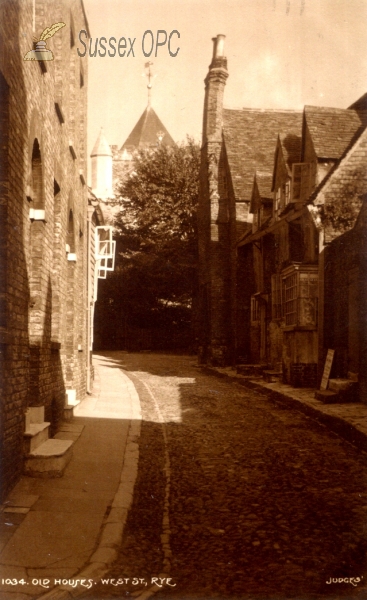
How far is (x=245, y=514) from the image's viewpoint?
21.0 feet

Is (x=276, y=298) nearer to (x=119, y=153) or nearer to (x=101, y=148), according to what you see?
(x=101, y=148)

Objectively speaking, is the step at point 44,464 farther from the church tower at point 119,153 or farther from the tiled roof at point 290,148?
the tiled roof at point 290,148

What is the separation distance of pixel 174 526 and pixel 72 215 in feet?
25.1

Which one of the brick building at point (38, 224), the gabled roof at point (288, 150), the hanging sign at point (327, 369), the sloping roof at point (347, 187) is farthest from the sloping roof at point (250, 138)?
the brick building at point (38, 224)

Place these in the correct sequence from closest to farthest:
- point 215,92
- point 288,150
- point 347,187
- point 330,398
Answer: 1. point 330,398
2. point 347,187
3. point 288,150
4. point 215,92

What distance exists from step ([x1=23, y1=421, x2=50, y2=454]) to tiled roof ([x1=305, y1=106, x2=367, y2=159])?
11.1m

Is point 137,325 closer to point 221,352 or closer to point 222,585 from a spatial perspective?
point 221,352

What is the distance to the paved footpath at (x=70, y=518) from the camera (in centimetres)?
461

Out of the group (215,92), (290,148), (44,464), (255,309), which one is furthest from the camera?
(215,92)

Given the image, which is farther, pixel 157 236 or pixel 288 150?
pixel 157 236

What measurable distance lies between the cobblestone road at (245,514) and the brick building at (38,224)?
1.57m

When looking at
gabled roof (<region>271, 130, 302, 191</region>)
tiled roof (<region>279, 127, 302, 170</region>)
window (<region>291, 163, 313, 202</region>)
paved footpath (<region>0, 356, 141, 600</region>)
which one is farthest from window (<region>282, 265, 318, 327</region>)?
paved footpath (<region>0, 356, 141, 600</region>)

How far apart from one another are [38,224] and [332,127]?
11228 mm

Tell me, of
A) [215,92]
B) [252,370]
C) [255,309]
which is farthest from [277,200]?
[215,92]
